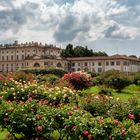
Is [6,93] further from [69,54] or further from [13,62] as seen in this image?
[13,62]

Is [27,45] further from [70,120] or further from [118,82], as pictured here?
[70,120]

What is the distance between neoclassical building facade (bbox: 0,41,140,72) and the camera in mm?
77500

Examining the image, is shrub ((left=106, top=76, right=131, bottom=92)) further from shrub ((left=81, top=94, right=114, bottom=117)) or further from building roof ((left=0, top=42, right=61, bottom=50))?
building roof ((left=0, top=42, right=61, bottom=50))

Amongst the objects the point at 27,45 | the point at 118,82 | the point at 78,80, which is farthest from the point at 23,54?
A: the point at 78,80

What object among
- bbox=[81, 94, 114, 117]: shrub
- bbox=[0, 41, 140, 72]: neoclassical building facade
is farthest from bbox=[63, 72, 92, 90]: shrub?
bbox=[0, 41, 140, 72]: neoclassical building facade

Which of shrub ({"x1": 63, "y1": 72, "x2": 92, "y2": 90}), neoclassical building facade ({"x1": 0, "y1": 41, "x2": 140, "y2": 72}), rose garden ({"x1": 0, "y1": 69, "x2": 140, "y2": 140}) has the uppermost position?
neoclassical building facade ({"x1": 0, "y1": 41, "x2": 140, "y2": 72})

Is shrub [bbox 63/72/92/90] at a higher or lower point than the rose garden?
higher

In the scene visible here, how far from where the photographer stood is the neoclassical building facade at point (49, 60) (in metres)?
77.5

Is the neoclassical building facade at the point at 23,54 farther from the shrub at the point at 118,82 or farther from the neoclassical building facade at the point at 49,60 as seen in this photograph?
the shrub at the point at 118,82

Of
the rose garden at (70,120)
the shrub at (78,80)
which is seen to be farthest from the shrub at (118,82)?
the rose garden at (70,120)

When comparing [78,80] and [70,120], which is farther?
[78,80]

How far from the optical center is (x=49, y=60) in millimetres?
79375

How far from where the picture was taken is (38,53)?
293 feet

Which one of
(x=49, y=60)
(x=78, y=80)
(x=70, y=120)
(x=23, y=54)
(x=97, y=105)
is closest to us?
(x=70, y=120)
